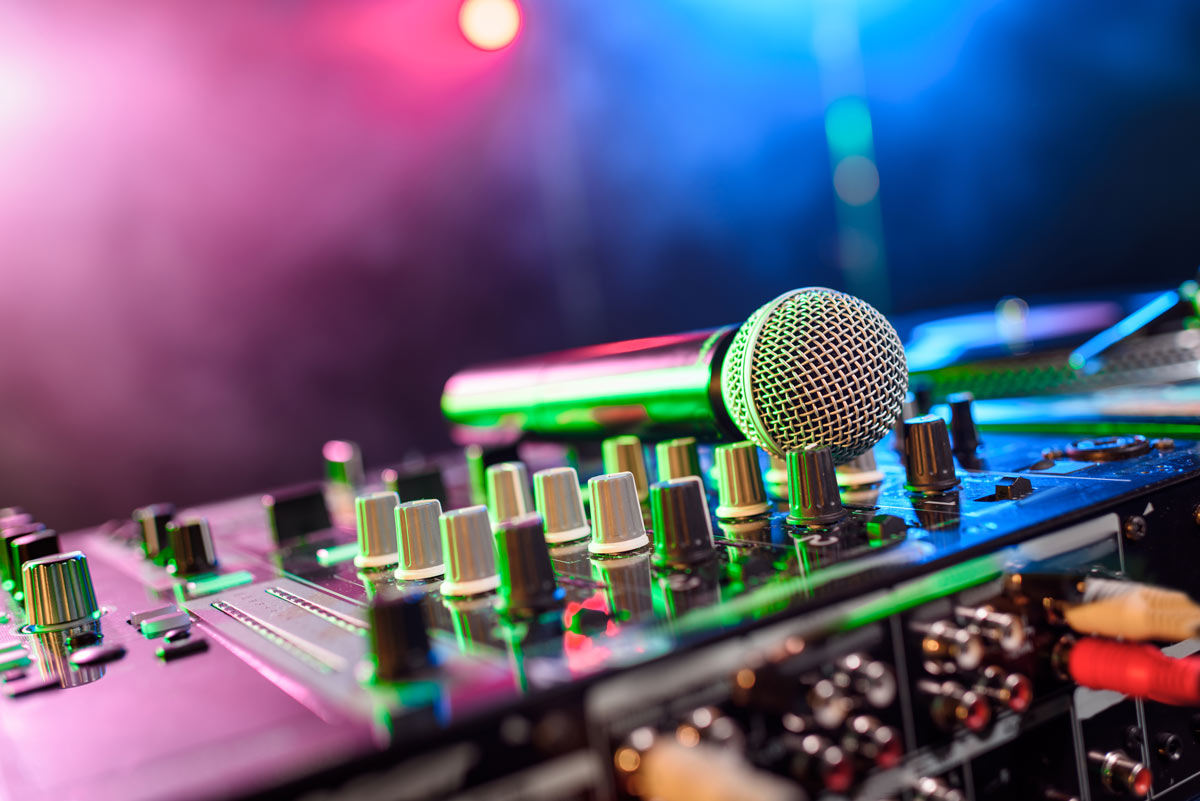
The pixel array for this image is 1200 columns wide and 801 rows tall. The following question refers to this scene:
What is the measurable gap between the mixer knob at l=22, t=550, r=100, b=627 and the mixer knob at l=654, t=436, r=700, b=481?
0.61m

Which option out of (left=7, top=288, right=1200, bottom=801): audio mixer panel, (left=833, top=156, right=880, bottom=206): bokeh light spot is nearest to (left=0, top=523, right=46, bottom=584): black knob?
(left=7, top=288, right=1200, bottom=801): audio mixer panel

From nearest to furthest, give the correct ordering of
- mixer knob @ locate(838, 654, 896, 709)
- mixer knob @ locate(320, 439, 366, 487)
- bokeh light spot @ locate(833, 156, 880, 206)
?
mixer knob @ locate(838, 654, 896, 709)
mixer knob @ locate(320, 439, 366, 487)
bokeh light spot @ locate(833, 156, 880, 206)

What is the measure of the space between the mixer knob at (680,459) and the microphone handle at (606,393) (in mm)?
39

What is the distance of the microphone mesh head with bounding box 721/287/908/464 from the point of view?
0.89m

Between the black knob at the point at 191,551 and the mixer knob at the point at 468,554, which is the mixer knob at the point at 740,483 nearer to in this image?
the mixer knob at the point at 468,554

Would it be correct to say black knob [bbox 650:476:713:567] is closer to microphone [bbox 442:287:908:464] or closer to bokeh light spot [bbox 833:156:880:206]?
microphone [bbox 442:287:908:464]

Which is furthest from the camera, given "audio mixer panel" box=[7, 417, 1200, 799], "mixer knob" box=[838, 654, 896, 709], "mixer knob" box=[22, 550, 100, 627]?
"mixer knob" box=[22, 550, 100, 627]

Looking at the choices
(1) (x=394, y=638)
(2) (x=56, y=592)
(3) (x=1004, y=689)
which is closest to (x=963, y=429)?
(3) (x=1004, y=689)

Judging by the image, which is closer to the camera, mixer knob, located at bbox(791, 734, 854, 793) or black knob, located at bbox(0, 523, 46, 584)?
mixer knob, located at bbox(791, 734, 854, 793)

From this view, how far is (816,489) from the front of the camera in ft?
2.72

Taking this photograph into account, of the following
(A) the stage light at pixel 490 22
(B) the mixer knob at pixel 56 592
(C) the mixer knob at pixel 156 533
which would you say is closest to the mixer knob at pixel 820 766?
(B) the mixer knob at pixel 56 592

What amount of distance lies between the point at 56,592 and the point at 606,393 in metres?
0.67

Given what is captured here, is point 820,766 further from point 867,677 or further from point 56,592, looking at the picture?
point 56,592

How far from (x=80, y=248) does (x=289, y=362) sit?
2.07 feet
